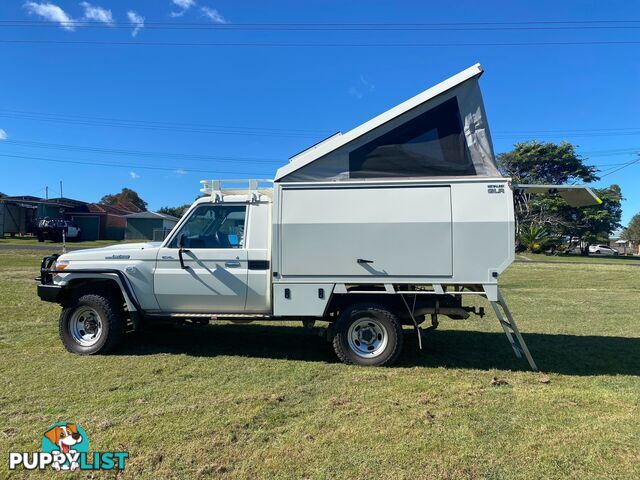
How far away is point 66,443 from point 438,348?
4.91m

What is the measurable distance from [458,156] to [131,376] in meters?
4.63

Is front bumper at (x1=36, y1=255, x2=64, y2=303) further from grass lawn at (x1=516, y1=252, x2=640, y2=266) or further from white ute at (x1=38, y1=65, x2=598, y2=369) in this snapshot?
grass lawn at (x1=516, y1=252, x2=640, y2=266)

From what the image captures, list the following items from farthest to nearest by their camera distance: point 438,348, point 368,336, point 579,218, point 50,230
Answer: point 579,218, point 50,230, point 438,348, point 368,336

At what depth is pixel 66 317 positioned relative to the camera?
600 cm

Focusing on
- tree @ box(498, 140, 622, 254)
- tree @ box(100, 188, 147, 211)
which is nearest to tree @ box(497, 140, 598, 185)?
tree @ box(498, 140, 622, 254)

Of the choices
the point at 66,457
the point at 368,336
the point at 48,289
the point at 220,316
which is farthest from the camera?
the point at 48,289

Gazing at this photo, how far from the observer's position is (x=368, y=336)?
225 inches

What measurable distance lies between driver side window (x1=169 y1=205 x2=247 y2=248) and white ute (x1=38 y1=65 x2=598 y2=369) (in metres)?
0.01

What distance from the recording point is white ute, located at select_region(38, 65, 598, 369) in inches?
208

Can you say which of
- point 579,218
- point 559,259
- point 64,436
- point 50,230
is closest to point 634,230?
point 579,218

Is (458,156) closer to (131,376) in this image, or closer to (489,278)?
(489,278)

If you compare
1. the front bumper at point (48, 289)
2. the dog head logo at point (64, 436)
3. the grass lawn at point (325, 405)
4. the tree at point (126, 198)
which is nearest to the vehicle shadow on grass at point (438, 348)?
the grass lawn at point (325, 405)

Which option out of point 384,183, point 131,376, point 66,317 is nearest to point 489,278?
point 384,183

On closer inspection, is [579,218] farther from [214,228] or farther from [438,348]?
[214,228]
